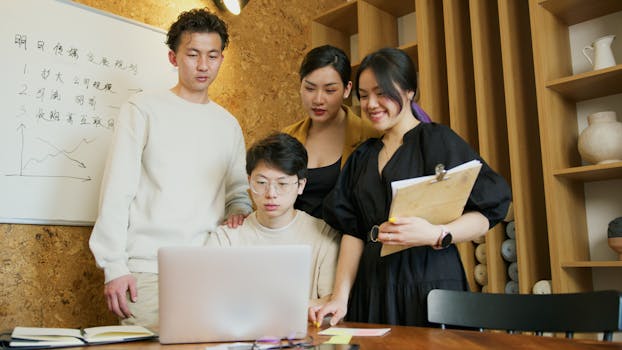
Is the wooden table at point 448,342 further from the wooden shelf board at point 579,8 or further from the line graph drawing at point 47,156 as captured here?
the wooden shelf board at point 579,8

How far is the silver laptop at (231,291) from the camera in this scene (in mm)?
1024

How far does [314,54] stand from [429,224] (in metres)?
0.88

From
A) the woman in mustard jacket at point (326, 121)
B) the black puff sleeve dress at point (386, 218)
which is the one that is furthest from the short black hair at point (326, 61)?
the black puff sleeve dress at point (386, 218)

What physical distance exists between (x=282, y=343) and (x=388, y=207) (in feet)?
2.03

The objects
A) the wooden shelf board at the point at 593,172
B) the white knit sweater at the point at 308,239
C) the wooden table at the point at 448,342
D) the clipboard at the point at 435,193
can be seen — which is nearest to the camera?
the wooden table at the point at 448,342

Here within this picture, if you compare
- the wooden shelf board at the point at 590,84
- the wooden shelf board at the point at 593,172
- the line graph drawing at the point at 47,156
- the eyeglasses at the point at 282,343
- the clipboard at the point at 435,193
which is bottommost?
the eyeglasses at the point at 282,343

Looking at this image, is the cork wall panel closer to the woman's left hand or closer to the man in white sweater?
the man in white sweater

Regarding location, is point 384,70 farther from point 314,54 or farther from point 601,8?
point 601,8

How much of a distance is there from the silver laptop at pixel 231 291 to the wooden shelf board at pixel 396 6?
2290 millimetres

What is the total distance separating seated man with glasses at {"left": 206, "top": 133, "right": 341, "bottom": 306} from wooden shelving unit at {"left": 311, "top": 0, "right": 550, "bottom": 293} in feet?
3.10

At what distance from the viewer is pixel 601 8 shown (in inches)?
92.8

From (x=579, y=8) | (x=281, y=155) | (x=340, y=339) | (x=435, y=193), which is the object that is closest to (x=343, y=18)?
(x=579, y=8)

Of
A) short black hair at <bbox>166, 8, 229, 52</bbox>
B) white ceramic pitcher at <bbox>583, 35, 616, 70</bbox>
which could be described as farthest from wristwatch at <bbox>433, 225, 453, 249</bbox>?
white ceramic pitcher at <bbox>583, 35, 616, 70</bbox>

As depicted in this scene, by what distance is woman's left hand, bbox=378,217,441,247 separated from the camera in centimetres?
132
